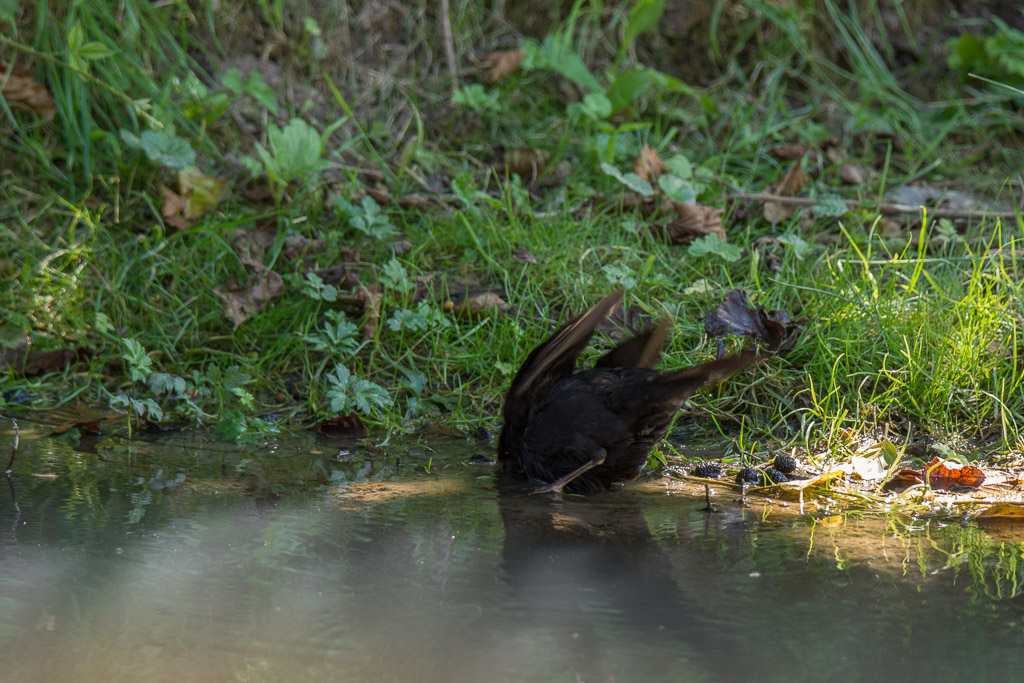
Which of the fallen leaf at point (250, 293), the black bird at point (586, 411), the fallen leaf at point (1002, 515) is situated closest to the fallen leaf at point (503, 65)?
the fallen leaf at point (250, 293)

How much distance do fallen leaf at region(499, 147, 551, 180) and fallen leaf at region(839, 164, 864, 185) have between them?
1.52m

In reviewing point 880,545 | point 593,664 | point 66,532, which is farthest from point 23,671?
point 880,545

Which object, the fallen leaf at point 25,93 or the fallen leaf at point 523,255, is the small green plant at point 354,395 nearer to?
the fallen leaf at point 523,255

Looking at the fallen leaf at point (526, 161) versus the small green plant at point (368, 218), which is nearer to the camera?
the small green plant at point (368, 218)

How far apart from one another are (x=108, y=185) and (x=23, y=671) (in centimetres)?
333

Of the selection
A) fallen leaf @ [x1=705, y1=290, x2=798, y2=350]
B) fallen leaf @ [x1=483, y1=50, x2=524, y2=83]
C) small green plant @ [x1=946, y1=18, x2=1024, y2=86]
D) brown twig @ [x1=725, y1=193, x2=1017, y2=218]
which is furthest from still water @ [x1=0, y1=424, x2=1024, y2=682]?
small green plant @ [x1=946, y1=18, x2=1024, y2=86]

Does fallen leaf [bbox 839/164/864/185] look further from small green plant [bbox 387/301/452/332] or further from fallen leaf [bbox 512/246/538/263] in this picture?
small green plant [bbox 387/301/452/332]

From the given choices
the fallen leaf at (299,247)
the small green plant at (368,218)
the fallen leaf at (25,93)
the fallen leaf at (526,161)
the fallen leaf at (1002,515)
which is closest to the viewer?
the fallen leaf at (1002,515)

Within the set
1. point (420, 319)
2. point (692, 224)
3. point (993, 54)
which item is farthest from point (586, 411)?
point (993, 54)

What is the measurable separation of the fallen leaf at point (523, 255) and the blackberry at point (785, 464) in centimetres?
153

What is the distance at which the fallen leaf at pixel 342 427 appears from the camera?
353cm

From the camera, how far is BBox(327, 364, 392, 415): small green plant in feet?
11.5

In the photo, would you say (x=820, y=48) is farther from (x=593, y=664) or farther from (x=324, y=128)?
(x=593, y=664)

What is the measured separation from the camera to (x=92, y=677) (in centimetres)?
170
